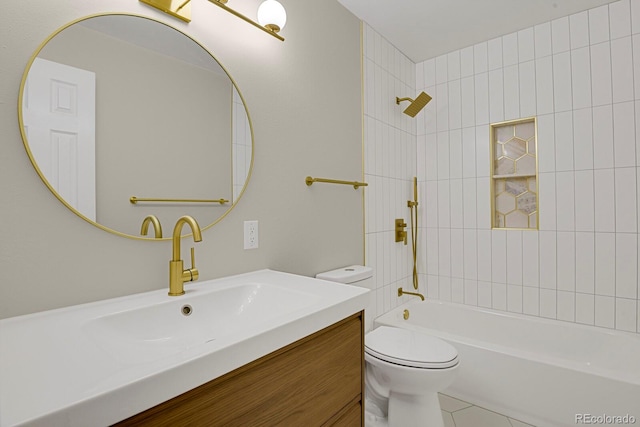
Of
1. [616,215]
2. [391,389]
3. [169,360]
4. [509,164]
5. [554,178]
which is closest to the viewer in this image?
[169,360]

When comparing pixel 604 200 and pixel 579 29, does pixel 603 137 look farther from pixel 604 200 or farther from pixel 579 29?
pixel 579 29

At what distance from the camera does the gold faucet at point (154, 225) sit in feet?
3.43

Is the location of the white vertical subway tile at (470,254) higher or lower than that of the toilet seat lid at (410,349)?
higher

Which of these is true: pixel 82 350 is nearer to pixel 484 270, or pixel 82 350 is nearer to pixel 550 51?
pixel 484 270

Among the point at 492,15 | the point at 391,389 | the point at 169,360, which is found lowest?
the point at 391,389

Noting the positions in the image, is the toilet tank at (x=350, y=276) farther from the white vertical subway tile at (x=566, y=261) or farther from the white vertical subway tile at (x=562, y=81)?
the white vertical subway tile at (x=562, y=81)

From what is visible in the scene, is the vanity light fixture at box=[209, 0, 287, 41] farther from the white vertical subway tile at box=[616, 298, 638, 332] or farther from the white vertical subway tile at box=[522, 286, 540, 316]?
the white vertical subway tile at box=[616, 298, 638, 332]

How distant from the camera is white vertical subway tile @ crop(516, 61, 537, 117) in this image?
225 centimetres

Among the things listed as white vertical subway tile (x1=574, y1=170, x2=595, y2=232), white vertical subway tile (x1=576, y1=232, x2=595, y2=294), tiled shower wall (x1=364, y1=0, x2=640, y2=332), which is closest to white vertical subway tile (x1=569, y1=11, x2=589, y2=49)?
tiled shower wall (x1=364, y1=0, x2=640, y2=332)

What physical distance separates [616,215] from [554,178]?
1.30 feet

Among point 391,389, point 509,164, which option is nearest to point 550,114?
point 509,164

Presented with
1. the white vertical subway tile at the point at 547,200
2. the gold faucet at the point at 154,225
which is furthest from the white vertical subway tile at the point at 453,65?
the gold faucet at the point at 154,225

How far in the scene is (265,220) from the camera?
56.2 inches

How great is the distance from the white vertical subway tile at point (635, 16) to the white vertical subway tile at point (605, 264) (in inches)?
48.5
